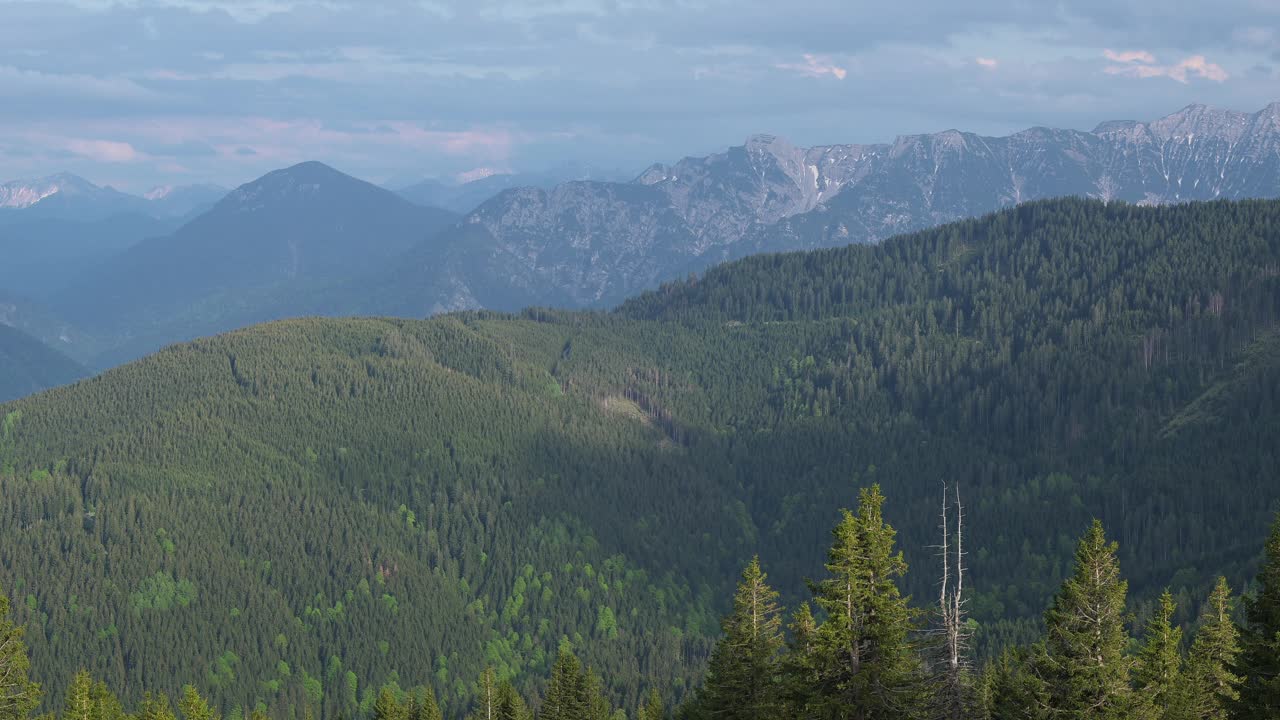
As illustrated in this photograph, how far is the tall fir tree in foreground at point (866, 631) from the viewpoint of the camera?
66062mm

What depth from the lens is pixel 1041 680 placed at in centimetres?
6316

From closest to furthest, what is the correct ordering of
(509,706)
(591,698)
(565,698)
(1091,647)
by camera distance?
(1091,647) → (565,698) → (591,698) → (509,706)

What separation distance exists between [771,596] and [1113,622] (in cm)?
2234

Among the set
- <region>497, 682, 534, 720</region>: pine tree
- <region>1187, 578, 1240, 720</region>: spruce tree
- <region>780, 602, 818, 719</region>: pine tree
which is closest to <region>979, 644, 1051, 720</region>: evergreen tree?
<region>780, 602, 818, 719</region>: pine tree

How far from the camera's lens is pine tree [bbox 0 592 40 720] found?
78.9 m

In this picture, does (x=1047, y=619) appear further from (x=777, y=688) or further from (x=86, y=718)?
(x=86, y=718)

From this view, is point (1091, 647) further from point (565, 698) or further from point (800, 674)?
point (565, 698)

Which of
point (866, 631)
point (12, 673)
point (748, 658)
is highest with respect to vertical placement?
point (866, 631)

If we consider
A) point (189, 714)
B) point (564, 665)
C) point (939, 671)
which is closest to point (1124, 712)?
point (939, 671)

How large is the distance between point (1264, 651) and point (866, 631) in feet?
68.9

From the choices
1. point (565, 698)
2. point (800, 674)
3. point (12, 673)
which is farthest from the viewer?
point (565, 698)

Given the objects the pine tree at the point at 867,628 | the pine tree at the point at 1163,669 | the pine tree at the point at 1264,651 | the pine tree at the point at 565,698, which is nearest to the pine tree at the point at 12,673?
the pine tree at the point at 867,628

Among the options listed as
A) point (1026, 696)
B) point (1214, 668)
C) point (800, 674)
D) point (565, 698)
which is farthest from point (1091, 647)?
point (565, 698)

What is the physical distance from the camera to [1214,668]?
74.4 meters
